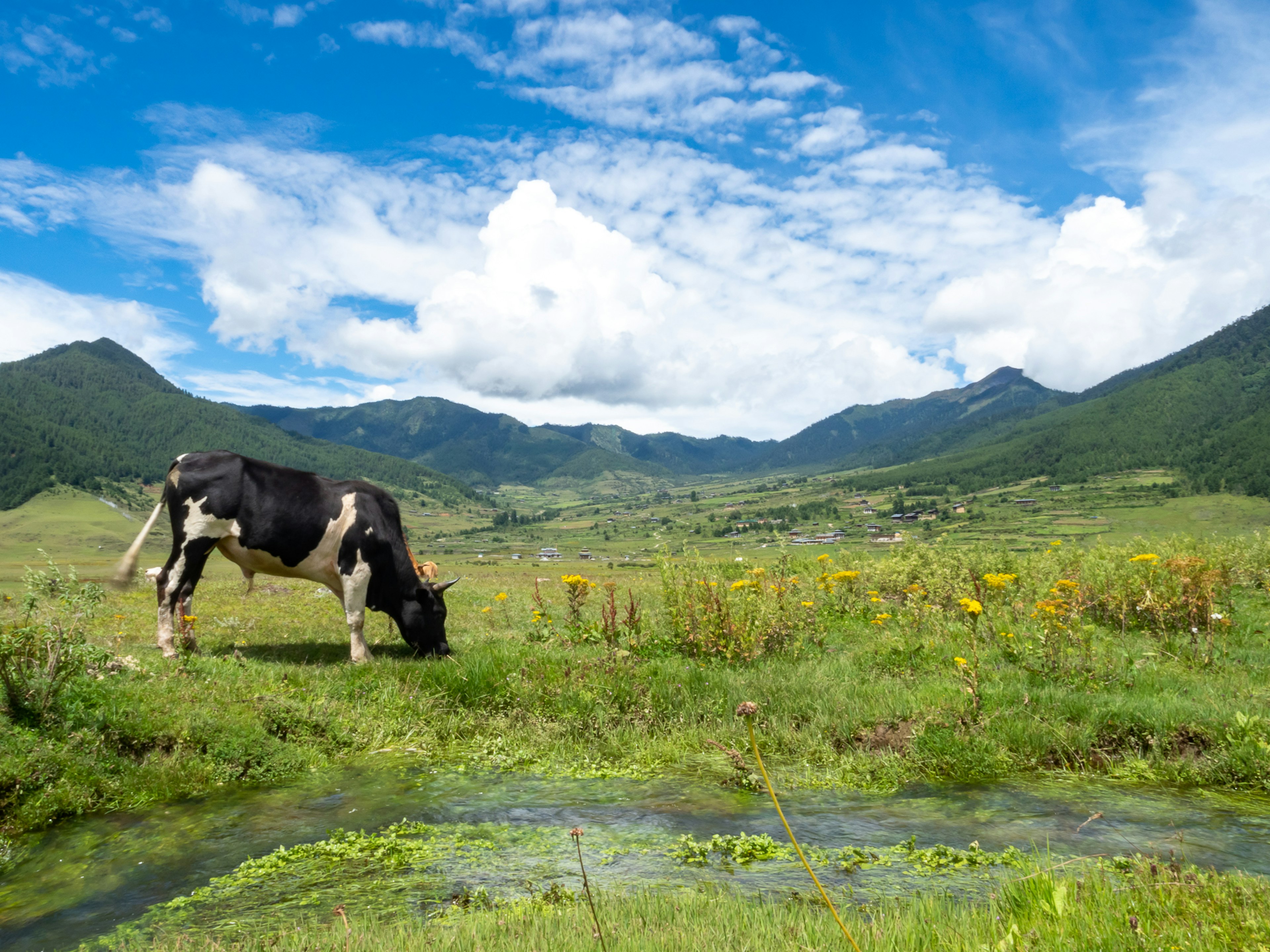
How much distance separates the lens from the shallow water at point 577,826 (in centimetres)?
530

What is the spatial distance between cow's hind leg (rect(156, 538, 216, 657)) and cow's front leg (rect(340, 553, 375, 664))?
2.33 m

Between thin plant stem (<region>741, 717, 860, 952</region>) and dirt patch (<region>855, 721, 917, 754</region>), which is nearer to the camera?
thin plant stem (<region>741, 717, 860, 952</region>)

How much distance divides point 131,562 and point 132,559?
101 mm

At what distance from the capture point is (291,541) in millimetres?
12047

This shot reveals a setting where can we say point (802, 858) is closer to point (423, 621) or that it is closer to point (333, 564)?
point (423, 621)

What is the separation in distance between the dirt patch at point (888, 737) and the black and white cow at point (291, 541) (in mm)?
7497

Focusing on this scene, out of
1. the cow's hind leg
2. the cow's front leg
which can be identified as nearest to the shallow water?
the cow's front leg

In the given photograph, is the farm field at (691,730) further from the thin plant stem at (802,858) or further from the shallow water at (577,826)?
the thin plant stem at (802,858)

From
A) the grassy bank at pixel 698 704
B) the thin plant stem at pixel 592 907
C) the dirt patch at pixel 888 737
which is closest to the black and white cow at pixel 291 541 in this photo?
the grassy bank at pixel 698 704

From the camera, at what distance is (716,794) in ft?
23.9

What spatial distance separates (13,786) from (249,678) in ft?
10.5

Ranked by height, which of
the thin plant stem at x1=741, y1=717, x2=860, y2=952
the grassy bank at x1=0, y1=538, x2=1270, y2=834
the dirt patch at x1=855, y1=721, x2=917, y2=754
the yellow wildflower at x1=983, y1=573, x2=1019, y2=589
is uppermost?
the thin plant stem at x1=741, y1=717, x2=860, y2=952

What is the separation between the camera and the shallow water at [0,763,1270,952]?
5.30 metres

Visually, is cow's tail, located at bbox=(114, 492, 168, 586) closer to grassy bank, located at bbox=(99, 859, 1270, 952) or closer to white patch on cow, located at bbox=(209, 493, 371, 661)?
white patch on cow, located at bbox=(209, 493, 371, 661)
